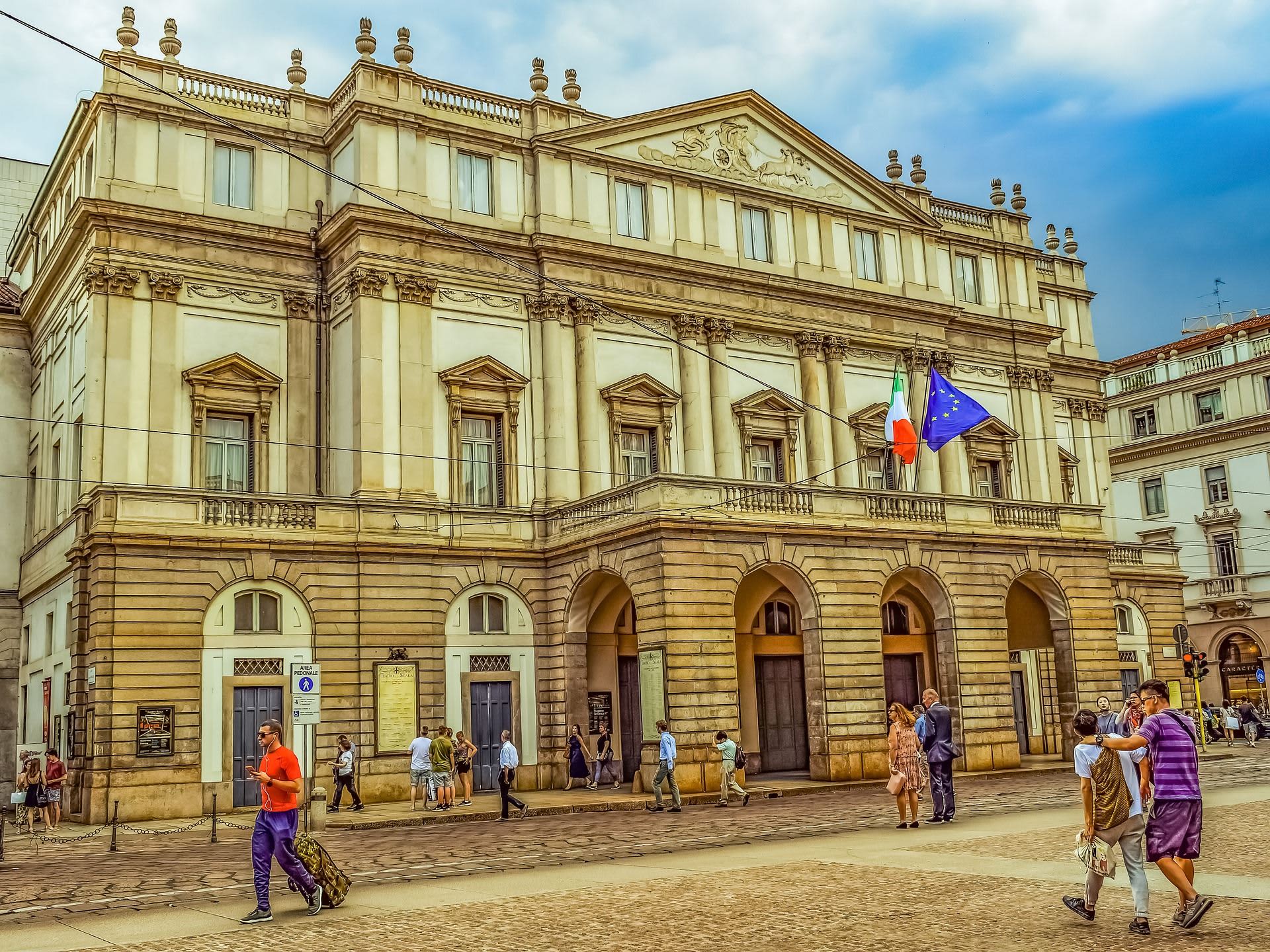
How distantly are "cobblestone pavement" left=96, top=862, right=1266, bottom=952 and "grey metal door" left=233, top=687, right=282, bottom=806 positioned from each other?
56.7ft

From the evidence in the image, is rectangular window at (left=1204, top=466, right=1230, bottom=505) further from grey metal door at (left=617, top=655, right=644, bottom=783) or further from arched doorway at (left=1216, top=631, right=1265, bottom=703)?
grey metal door at (left=617, top=655, right=644, bottom=783)

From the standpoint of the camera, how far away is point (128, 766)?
1115 inches

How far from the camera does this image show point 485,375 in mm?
34875

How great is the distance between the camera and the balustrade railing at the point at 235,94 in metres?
34.1

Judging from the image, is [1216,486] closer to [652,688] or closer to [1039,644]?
[1039,644]

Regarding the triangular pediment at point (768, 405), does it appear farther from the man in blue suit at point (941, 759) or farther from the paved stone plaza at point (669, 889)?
the man in blue suit at point (941, 759)

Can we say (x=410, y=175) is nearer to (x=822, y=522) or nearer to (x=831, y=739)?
(x=822, y=522)

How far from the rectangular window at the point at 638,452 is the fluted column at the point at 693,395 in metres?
0.96

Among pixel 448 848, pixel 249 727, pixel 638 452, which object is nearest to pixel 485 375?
pixel 638 452

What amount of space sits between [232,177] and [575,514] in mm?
12781

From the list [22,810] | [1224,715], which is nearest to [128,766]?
[22,810]

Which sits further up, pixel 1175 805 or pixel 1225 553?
pixel 1225 553

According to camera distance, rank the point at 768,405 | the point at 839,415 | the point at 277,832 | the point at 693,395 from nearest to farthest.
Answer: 1. the point at 277,832
2. the point at 693,395
3. the point at 768,405
4. the point at 839,415

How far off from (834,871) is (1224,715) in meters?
40.3
